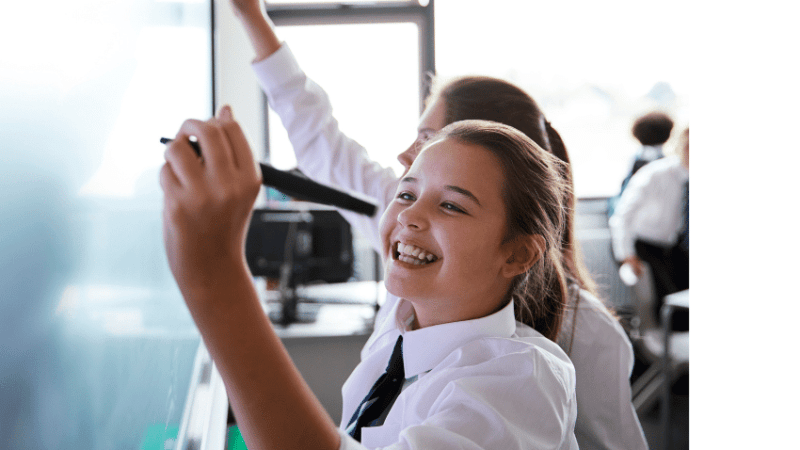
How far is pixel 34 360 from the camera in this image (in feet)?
0.85

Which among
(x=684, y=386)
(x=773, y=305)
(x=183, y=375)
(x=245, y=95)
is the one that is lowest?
(x=684, y=386)

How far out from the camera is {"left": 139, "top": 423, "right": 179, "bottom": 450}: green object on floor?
0.48 meters

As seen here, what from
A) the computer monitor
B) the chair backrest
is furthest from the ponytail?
the computer monitor

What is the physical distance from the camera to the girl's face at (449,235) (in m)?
0.62

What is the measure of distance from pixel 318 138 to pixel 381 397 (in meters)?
0.62

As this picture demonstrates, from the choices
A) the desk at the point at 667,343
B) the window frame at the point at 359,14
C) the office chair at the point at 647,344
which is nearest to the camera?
the desk at the point at 667,343

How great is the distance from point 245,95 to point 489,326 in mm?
3866

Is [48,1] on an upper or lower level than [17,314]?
upper

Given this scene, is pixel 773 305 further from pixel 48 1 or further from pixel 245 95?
pixel 245 95

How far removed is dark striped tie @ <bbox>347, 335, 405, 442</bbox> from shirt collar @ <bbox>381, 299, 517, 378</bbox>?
0.08ft

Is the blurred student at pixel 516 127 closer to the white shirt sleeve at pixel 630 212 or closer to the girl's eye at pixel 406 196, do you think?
the girl's eye at pixel 406 196

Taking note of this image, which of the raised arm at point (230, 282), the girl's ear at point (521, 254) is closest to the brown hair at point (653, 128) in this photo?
the girl's ear at point (521, 254)

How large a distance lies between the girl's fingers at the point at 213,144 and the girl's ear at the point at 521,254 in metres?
0.48

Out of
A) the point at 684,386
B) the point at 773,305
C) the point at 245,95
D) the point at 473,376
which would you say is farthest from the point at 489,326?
the point at 245,95
